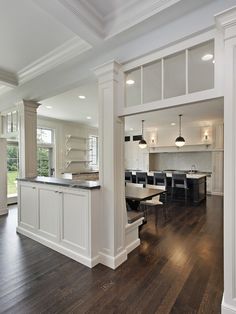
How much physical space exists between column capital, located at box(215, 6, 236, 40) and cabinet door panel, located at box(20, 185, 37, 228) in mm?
3284

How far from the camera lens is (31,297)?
6.12ft

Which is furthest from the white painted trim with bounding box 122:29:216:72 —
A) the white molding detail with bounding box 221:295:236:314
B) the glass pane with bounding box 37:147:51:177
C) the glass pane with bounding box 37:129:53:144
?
the glass pane with bounding box 37:147:51:177

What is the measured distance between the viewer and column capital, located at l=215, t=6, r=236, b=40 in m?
1.46

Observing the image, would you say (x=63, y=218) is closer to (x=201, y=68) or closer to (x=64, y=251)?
(x=64, y=251)

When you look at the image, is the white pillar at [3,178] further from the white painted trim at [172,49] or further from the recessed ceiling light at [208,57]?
the recessed ceiling light at [208,57]

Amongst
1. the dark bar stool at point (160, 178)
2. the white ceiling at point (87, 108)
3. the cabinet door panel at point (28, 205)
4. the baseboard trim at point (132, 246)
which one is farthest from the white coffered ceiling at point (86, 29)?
the dark bar stool at point (160, 178)

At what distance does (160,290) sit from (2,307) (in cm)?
155

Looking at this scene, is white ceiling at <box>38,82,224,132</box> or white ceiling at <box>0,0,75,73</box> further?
white ceiling at <box>38,82,224,132</box>

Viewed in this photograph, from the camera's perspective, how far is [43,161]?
659cm

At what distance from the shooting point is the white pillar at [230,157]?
151 cm

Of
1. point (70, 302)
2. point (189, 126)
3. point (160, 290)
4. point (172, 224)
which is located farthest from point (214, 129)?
point (70, 302)

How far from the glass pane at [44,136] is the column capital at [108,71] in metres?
4.69

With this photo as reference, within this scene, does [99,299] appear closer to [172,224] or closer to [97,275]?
[97,275]

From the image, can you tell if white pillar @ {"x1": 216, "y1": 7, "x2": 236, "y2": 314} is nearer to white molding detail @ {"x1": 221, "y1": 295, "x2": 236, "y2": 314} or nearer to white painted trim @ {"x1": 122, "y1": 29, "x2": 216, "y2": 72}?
white molding detail @ {"x1": 221, "y1": 295, "x2": 236, "y2": 314}
